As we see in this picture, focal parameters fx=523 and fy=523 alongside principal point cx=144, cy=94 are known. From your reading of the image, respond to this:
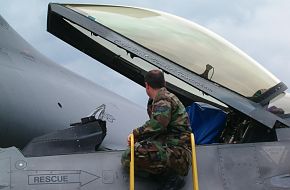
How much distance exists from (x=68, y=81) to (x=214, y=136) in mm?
3158

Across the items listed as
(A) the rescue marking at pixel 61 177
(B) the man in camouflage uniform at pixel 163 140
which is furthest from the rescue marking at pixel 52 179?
(B) the man in camouflage uniform at pixel 163 140

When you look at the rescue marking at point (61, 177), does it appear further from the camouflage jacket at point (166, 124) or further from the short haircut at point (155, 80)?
the short haircut at point (155, 80)

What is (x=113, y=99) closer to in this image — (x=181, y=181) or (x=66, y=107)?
(x=66, y=107)

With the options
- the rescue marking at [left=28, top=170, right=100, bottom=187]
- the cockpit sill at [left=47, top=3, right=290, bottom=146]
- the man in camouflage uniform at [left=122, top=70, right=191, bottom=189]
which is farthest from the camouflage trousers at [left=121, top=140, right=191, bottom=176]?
the cockpit sill at [left=47, top=3, right=290, bottom=146]

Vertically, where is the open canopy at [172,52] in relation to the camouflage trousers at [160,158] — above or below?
above

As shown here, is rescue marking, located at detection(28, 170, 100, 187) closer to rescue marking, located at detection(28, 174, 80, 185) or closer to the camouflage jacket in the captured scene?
rescue marking, located at detection(28, 174, 80, 185)

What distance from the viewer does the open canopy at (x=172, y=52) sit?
4848 mm

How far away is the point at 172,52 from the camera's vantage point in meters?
5.12

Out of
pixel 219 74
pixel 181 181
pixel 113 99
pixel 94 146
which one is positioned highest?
pixel 113 99

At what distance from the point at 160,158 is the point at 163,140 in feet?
0.61

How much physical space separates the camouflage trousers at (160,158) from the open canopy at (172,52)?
790 millimetres

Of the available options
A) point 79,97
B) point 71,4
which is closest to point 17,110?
point 79,97

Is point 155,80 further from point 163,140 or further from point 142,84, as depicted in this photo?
point 142,84

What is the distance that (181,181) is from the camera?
14.1ft
